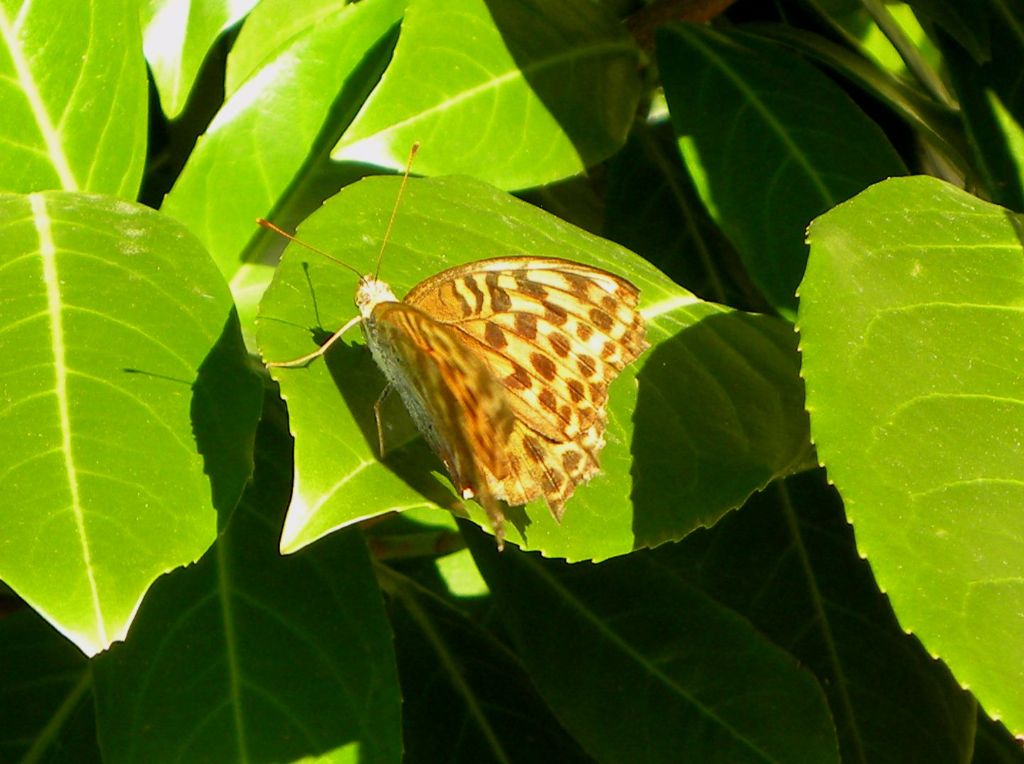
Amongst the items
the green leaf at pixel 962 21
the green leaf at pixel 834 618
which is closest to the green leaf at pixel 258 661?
the green leaf at pixel 834 618

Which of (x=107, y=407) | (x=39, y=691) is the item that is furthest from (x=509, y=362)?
(x=39, y=691)

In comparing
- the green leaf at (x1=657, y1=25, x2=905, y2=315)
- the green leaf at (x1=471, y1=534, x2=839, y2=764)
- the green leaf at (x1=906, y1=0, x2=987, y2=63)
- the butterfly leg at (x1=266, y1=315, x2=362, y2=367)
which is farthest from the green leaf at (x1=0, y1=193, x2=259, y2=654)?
the green leaf at (x1=906, y1=0, x2=987, y2=63)

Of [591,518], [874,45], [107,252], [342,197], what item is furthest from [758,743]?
[874,45]

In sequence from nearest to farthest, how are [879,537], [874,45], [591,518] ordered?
[879,537] → [591,518] → [874,45]

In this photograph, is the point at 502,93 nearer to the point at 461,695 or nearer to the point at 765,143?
the point at 765,143

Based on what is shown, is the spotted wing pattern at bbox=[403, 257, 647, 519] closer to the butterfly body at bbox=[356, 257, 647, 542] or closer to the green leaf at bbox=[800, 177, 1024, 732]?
the butterfly body at bbox=[356, 257, 647, 542]

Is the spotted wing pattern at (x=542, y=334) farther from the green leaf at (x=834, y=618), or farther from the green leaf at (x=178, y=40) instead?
the green leaf at (x=178, y=40)

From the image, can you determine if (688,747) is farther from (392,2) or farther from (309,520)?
(392,2)
